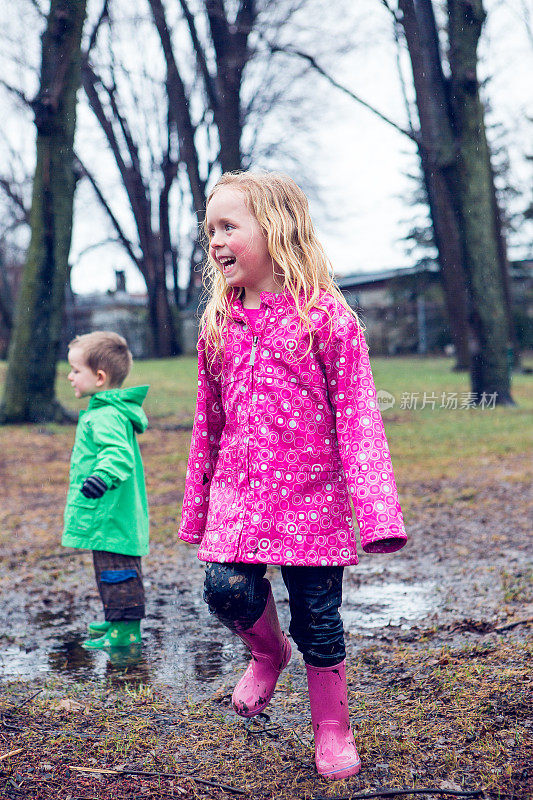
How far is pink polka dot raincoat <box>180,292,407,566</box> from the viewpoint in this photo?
7.63ft

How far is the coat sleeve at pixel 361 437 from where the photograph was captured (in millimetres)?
2279

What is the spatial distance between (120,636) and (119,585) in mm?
220

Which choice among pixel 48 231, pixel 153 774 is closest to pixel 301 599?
pixel 153 774

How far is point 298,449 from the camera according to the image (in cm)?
241

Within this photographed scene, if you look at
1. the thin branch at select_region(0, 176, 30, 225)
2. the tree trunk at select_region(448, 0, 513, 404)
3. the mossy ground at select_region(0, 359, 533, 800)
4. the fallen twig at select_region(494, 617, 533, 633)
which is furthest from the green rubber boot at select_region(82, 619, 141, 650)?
the thin branch at select_region(0, 176, 30, 225)

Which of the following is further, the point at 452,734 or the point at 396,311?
the point at 396,311

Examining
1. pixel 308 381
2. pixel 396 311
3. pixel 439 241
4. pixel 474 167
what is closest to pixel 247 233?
pixel 308 381

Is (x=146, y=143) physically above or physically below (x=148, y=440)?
above

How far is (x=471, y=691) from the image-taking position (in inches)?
115

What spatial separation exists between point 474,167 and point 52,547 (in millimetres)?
8807

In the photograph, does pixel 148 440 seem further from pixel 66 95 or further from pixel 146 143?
pixel 146 143

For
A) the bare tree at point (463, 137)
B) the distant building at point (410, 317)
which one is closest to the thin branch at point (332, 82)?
the bare tree at point (463, 137)

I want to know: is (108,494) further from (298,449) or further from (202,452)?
(298,449)

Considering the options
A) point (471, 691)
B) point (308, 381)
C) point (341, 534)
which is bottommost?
point (471, 691)
